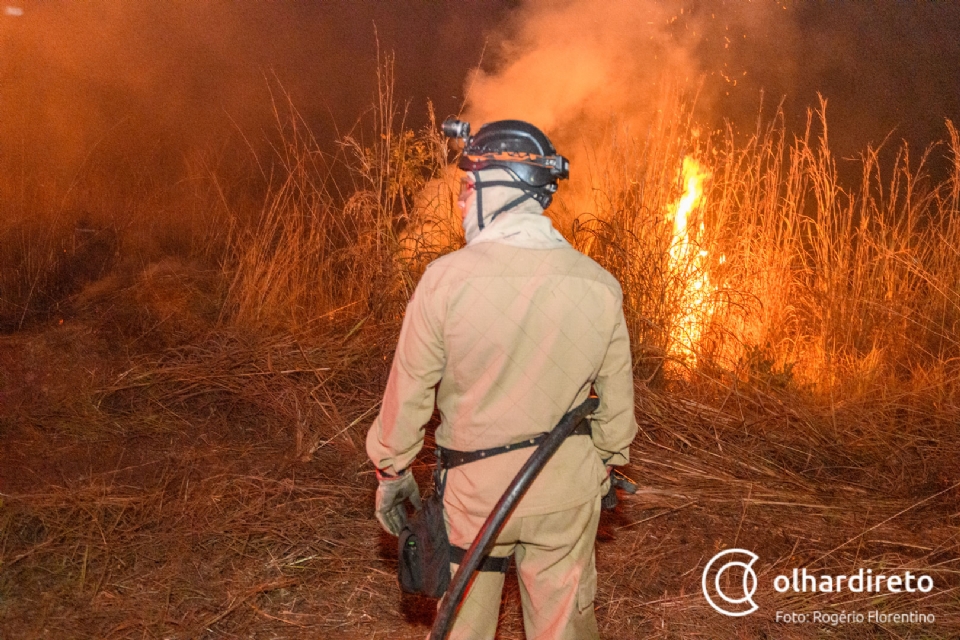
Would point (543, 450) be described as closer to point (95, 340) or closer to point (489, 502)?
point (489, 502)

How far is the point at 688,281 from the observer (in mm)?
5273

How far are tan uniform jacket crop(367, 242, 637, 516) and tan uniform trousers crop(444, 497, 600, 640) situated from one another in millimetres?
58

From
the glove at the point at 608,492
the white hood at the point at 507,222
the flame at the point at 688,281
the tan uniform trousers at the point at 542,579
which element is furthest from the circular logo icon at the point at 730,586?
the white hood at the point at 507,222

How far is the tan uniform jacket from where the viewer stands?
6.96ft

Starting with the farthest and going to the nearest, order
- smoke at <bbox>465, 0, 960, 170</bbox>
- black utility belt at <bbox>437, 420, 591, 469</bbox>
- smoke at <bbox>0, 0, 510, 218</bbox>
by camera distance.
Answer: smoke at <bbox>0, 0, 510, 218</bbox> → smoke at <bbox>465, 0, 960, 170</bbox> → black utility belt at <bbox>437, 420, 591, 469</bbox>

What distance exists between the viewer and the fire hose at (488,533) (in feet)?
6.92

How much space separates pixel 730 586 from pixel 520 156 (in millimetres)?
2440

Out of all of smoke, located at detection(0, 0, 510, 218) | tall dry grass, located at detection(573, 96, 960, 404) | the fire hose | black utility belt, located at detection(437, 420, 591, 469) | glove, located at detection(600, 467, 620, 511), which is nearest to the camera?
the fire hose

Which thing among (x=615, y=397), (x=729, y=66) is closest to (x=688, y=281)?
(x=615, y=397)

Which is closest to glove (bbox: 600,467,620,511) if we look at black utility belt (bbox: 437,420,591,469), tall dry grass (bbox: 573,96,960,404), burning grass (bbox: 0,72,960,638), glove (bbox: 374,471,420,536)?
black utility belt (bbox: 437,420,591,469)

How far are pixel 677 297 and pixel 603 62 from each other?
3.69 meters

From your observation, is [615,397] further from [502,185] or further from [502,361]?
[502,185]

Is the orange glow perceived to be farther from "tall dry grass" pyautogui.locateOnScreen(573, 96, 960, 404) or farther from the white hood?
the white hood

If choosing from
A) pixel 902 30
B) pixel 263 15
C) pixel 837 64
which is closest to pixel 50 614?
pixel 263 15
